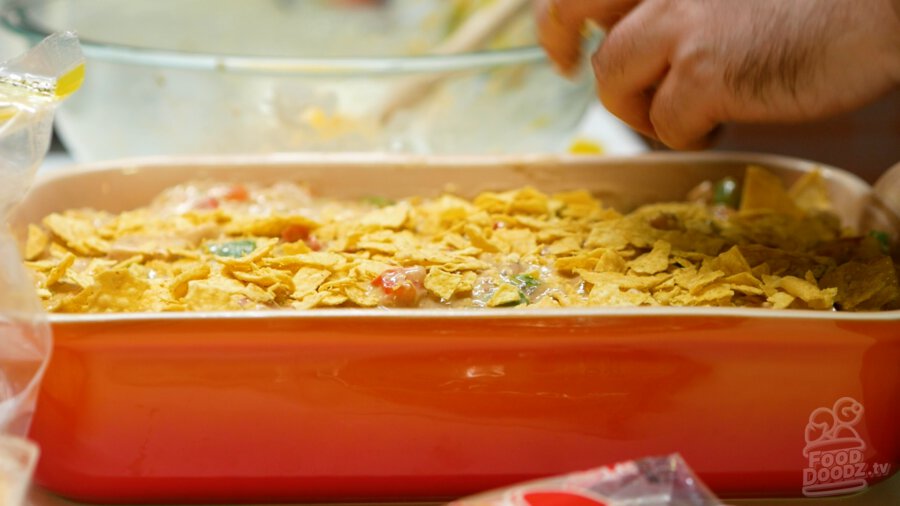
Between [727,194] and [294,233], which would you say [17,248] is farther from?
[727,194]

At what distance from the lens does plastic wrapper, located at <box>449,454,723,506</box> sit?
45 centimetres

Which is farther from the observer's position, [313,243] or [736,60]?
[313,243]

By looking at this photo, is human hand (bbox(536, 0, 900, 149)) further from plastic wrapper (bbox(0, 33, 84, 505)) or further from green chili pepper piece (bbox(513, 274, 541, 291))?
plastic wrapper (bbox(0, 33, 84, 505))

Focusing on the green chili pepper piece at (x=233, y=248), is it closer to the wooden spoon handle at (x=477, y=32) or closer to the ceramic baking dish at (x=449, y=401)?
the ceramic baking dish at (x=449, y=401)

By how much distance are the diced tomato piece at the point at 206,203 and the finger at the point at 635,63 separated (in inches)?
14.0

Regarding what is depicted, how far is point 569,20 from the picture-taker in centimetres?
71

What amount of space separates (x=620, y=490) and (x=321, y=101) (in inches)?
27.4

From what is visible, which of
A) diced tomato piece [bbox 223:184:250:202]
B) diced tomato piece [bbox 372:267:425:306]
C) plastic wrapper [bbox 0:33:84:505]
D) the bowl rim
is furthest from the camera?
the bowl rim

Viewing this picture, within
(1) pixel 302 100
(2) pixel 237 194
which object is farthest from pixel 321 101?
(2) pixel 237 194

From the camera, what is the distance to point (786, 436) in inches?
22.0

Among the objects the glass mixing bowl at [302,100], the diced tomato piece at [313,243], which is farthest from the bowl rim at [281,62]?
the diced tomato piece at [313,243]

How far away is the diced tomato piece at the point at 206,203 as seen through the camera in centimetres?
80

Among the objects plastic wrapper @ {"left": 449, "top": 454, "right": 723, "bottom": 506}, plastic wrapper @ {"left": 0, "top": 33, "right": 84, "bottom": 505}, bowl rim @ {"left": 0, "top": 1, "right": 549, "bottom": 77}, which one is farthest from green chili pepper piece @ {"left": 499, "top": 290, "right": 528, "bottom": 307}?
bowl rim @ {"left": 0, "top": 1, "right": 549, "bottom": 77}

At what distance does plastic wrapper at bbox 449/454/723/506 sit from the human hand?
254mm
